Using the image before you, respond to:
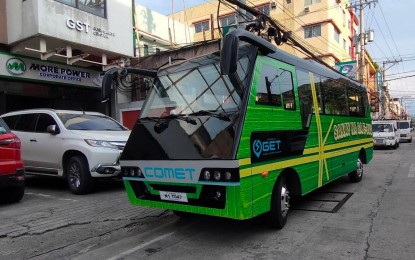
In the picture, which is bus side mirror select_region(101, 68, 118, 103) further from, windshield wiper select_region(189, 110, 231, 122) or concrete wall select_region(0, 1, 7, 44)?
concrete wall select_region(0, 1, 7, 44)

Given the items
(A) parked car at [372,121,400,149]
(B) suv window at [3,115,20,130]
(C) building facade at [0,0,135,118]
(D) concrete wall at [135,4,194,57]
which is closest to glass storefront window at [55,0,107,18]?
(C) building facade at [0,0,135,118]

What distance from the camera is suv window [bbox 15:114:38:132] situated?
376 inches

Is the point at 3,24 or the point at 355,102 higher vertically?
the point at 3,24

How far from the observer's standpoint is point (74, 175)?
867 cm

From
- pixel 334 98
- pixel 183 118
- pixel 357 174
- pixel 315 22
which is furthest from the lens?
pixel 315 22

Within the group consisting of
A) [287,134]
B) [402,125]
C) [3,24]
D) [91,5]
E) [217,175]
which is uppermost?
[91,5]

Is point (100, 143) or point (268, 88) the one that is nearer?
point (268, 88)

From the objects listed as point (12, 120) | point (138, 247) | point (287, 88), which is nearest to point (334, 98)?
point (287, 88)

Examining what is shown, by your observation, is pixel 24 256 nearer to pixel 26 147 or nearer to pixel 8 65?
pixel 26 147

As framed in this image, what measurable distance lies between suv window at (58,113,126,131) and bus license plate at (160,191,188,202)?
447cm

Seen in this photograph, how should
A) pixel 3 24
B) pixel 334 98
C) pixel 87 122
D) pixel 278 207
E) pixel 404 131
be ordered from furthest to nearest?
pixel 404 131 < pixel 3 24 < pixel 87 122 < pixel 334 98 < pixel 278 207

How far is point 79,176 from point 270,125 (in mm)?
4977

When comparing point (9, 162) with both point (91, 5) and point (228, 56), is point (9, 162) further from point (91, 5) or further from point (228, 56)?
point (91, 5)

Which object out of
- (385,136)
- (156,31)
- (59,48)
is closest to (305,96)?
(59,48)
